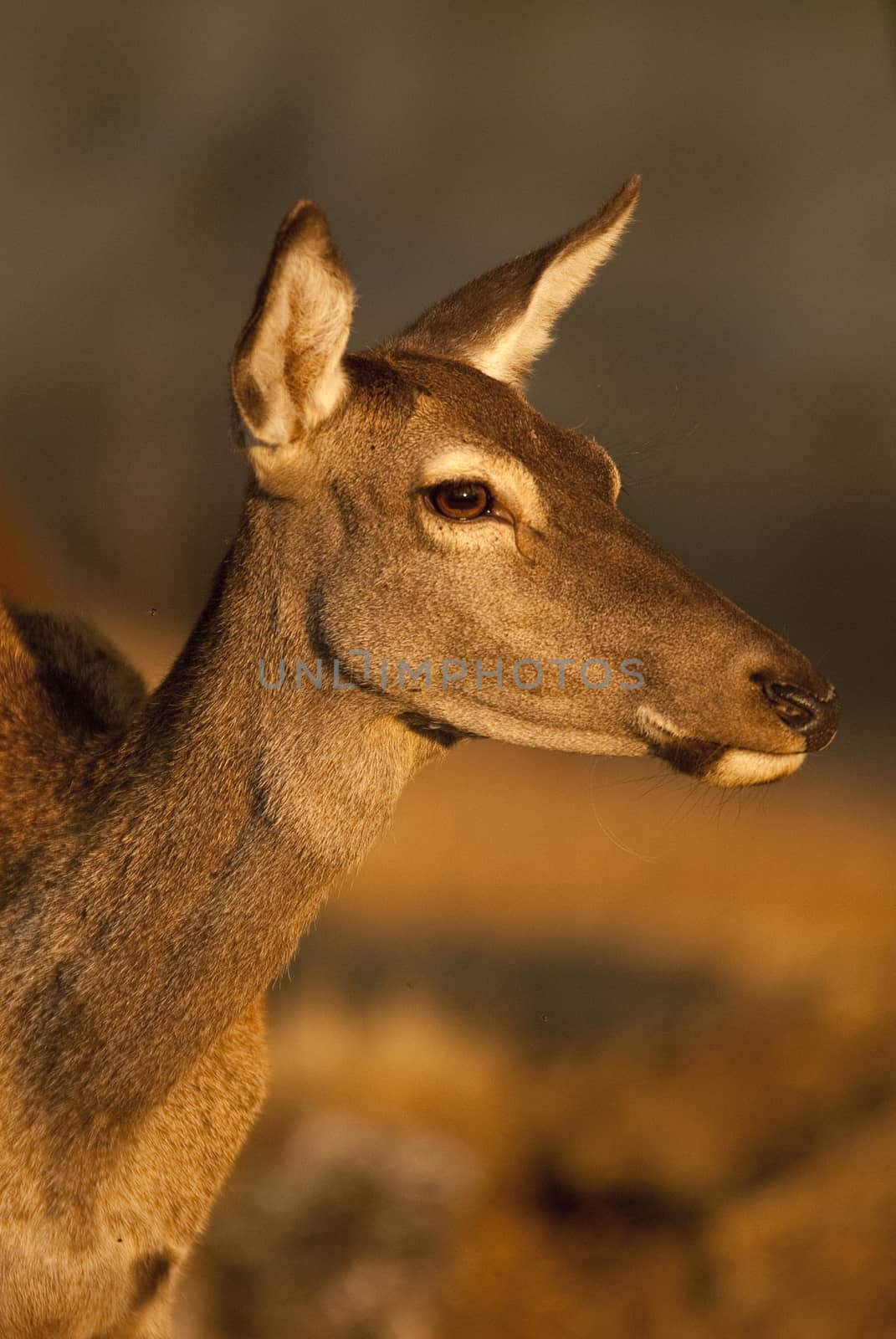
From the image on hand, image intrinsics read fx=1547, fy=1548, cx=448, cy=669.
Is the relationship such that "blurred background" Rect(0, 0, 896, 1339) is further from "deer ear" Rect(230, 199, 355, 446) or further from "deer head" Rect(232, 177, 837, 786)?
"deer ear" Rect(230, 199, 355, 446)

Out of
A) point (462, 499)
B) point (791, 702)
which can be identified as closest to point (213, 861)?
point (462, 499)

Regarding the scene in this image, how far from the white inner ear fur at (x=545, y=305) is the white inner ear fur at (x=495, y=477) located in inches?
27.8

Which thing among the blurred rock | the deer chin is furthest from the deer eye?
the blurred rock

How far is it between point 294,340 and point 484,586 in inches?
24.1

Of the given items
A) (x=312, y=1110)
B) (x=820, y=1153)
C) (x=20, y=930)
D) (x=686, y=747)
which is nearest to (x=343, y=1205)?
(x=312, y=1110)

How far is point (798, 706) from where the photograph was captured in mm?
3023

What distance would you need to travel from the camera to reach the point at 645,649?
3.08m

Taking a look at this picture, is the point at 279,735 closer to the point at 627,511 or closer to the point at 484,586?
the point at 484,586

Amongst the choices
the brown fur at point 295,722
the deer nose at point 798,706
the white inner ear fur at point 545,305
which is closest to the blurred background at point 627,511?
the white inner ear fur at point 545,305

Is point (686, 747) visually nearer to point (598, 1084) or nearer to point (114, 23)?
point (598, 1084)

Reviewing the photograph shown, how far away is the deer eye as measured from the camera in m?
3.14

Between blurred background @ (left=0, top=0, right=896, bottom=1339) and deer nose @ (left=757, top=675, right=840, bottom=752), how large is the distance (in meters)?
2.66

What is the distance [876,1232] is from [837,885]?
245 centimetres

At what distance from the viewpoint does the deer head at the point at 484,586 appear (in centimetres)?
304
